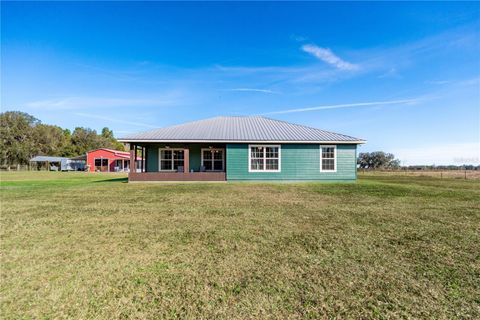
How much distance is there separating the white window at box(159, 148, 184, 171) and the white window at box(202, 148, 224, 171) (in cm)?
181

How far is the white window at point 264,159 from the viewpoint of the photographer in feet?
52.5

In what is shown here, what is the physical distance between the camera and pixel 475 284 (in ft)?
9.45

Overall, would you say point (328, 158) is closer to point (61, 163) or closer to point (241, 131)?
point (241, 131)

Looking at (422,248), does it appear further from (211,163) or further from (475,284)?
(211,163)

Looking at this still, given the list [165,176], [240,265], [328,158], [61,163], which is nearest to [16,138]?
[61,163]

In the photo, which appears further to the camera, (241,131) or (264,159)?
(241,131)

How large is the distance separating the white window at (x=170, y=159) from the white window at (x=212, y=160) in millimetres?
1811

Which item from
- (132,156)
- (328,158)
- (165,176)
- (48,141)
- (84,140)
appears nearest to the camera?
(165,176)

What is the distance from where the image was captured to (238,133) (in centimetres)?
1673

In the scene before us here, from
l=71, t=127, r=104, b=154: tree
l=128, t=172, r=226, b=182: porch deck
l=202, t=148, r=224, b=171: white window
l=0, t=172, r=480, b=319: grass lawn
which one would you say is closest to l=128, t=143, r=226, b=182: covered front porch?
l=202, t=148, r=224, b=171: white window

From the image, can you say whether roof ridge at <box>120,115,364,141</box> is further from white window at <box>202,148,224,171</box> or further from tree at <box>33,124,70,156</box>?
tree at <box>33,124,70,156</box>

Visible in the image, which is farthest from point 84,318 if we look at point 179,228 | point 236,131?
point 236,131

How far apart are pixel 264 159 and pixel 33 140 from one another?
63.4 m

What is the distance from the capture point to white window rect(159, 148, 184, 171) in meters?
17.5
